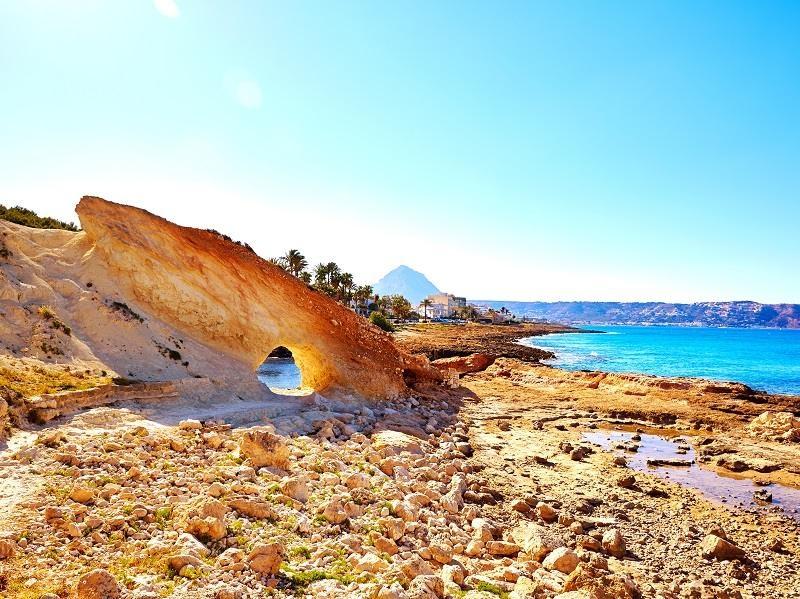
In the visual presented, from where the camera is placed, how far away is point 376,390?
25031 millimetres

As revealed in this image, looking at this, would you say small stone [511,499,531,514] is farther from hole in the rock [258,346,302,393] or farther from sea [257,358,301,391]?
sea [257,358,301,391]

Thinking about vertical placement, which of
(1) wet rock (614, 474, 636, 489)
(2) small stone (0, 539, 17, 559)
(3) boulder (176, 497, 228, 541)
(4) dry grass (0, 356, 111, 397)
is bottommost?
(1) wet rock (614, 474, 636, 489)

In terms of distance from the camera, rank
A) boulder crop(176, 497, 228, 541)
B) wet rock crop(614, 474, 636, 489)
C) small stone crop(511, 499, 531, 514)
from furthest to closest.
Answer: wet rock crop(614, 474, 636, 489), small stone crop(511, 499, 531, 514), boulder crop(176, 497, 228, 541)

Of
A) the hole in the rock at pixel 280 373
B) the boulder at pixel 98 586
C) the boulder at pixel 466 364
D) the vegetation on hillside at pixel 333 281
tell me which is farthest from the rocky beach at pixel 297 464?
the vegetation on hillside at pixel 333 281

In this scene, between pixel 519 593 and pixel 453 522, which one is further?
pixel 453 522

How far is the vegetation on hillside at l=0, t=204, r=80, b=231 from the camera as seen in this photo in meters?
22.3

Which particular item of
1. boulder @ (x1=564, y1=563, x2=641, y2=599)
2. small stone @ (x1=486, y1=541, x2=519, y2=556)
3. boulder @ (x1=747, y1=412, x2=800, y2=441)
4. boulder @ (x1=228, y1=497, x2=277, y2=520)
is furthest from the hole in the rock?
boulder @ (x1=747, y1=412, x2=800, y2=441)

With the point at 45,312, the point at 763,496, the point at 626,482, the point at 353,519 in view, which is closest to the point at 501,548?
the point at 353,519

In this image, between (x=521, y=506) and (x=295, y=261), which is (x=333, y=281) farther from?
(x=521, y=506)

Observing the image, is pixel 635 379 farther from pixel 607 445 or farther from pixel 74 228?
pixel 74 228

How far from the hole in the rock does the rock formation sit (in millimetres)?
6980

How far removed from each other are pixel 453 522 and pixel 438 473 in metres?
3.03

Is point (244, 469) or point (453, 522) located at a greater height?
point (244, 469)

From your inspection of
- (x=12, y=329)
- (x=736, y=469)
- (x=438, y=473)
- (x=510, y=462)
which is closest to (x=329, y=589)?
(x=438, y=473)
